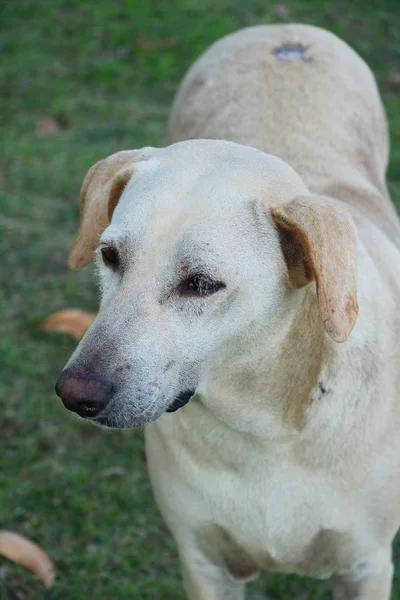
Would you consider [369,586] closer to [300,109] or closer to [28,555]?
[28,555]

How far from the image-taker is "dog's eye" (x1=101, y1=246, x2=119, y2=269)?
91.0 inches

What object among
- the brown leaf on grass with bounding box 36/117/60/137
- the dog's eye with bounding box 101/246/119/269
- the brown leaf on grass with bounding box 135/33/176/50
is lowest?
the brown leaf on grass with bounding box 36/117/60/137

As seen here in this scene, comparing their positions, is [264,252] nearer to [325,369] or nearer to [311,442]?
[325,369]

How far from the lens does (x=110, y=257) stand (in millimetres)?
2338

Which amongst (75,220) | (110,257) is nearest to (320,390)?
(110,257)

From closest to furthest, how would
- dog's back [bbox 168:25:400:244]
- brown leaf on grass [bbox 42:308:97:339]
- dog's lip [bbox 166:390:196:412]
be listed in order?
dog's lip [bbox 166:390:196:412]
dog's back [bbox 168:25:400:244]
brown leaf on grass [bbox 42:308:97:339]

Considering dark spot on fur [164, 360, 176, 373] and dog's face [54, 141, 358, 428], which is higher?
dog's face [54, 141, 358, 428]

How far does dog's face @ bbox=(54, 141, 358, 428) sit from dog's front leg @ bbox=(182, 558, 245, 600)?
0.82m

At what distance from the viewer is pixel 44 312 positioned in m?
4.75

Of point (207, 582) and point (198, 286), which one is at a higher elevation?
point (198, 286)

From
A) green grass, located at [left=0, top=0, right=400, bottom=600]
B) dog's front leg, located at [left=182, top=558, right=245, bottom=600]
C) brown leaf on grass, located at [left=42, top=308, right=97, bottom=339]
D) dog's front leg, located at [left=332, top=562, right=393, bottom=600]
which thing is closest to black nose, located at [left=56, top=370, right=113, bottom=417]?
dog's front leg, located at [left=182, top=558, right=245, bottom=600]

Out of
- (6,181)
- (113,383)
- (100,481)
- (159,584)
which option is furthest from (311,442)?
(6,181)

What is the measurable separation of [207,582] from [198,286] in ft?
3.79

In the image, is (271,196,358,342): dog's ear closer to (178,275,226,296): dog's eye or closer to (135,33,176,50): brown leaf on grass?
(178,275,226,296): dog's eye
